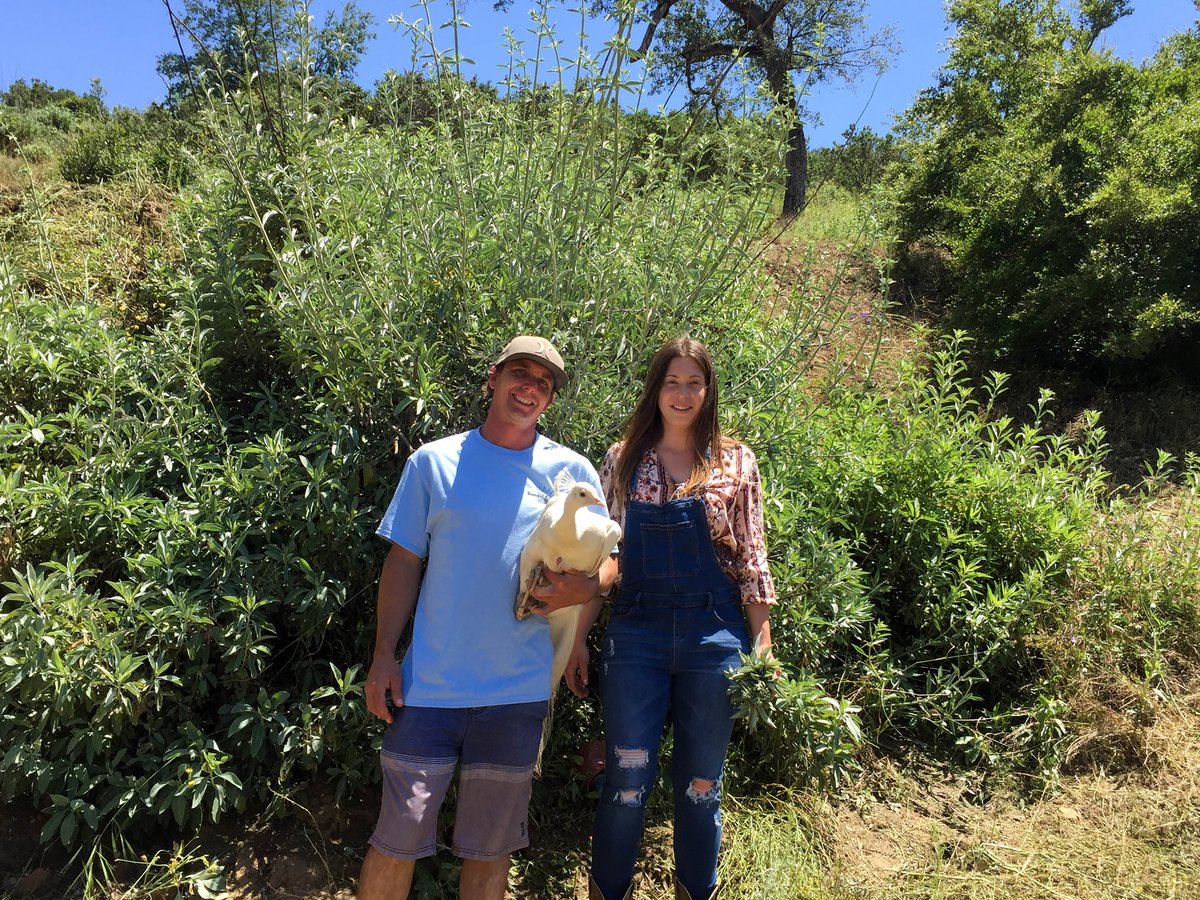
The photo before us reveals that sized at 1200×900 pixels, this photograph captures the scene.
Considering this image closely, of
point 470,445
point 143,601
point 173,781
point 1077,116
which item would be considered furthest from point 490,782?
point 1077,116

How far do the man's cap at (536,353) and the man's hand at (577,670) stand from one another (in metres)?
0.77

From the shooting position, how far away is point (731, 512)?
2559 mm

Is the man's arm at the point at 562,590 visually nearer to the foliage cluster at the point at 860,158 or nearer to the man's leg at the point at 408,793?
the man's leg at the point at 408,793

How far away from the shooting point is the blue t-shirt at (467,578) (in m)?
2.21

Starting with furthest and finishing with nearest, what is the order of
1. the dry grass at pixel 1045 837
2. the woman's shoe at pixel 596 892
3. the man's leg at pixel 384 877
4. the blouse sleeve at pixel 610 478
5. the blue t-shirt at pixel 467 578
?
1. the dry grass at pixel 1045 837
2. the blouse sleeve at pixel 610 478
3. the woman's shoe at pixel 596 892
4. the blue t-shirt at pixel 467 578
5. the man's leg at pixel 384 877

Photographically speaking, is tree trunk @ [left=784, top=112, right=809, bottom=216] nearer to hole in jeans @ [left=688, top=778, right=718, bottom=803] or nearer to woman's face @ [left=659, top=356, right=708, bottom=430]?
woman's face @ [left=659, top=356, right=708, bottom=430]

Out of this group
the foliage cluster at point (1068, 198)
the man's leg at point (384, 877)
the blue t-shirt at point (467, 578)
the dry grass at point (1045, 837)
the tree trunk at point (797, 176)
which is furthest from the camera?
the tree trunk at point (797, 176)

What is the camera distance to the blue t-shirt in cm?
221

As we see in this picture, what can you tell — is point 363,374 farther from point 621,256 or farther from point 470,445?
point 621,256

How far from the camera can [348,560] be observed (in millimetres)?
2887

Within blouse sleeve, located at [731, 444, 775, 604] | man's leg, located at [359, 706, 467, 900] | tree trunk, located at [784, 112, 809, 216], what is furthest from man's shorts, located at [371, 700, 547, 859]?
tree trunk, located at [784, 112, 809, 216]

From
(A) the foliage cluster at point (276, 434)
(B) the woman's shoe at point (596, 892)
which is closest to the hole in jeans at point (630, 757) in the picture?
(B) the woman's shoe at point (596, 892)

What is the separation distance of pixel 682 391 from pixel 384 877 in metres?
1.49

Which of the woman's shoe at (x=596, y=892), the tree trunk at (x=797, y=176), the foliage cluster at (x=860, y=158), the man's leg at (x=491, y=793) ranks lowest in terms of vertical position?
the woman's shoe at (x=596, y=892)
